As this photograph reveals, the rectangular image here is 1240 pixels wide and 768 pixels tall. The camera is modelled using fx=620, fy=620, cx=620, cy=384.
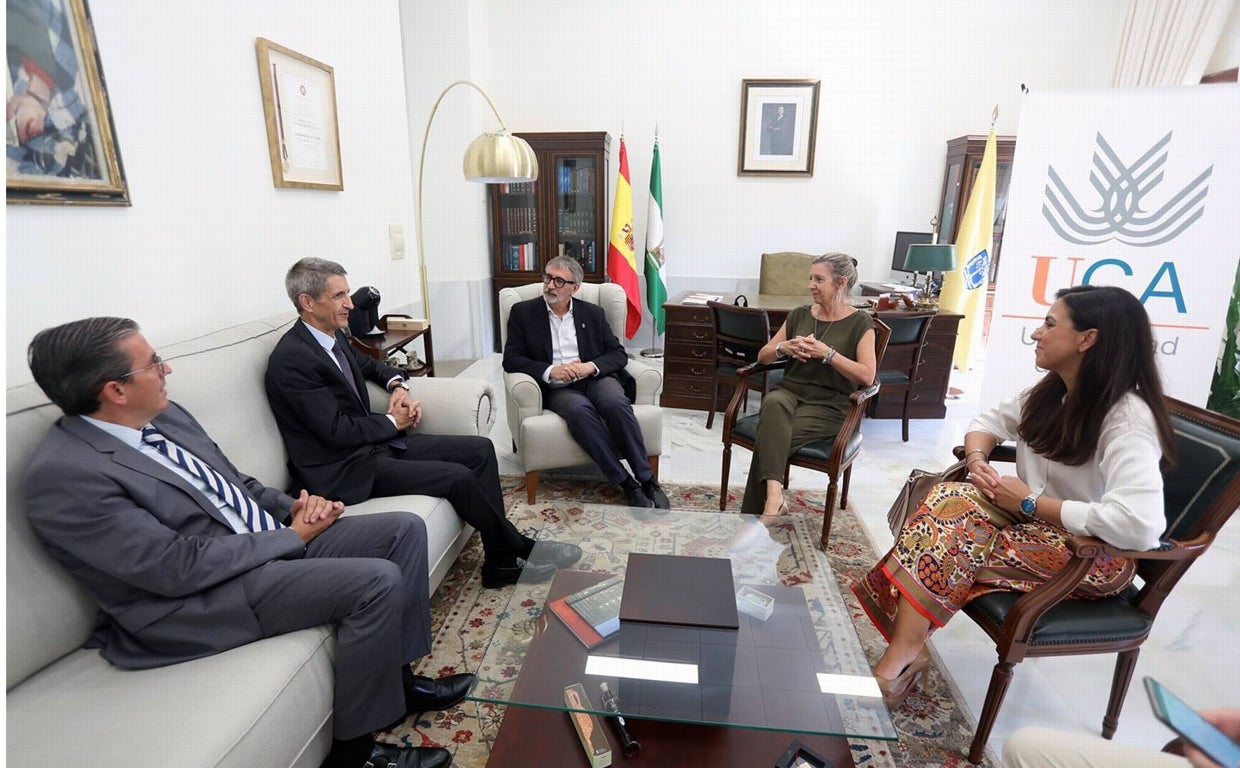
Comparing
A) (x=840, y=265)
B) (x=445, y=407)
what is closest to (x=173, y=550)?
(x=445, y=407)

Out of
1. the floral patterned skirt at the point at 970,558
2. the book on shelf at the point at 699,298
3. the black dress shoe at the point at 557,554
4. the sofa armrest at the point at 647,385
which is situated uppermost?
the book on shelf at the point at 699,298

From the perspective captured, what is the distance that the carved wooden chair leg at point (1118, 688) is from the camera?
1.54 meters

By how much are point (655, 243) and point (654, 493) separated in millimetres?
2740

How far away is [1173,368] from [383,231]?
3.85 m

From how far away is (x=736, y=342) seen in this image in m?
3.33

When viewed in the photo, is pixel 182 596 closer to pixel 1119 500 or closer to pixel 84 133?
pixel 84 133

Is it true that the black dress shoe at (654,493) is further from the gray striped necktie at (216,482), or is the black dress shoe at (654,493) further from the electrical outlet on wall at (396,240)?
the electrical outlet on wall at (396,240)

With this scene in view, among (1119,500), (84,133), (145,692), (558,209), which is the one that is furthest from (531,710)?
(558,209)

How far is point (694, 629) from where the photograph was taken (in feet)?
4.95

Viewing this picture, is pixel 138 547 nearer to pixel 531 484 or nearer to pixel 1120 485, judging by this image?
pixel 531 484

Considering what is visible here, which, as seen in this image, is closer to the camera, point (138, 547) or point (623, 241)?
point (138, 547)

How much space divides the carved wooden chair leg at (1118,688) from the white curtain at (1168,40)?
3.50 metres

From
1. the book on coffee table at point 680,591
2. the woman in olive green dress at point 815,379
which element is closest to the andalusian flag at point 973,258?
the woman in olive green dress at point 815,379

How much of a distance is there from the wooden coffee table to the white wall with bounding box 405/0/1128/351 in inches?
150
